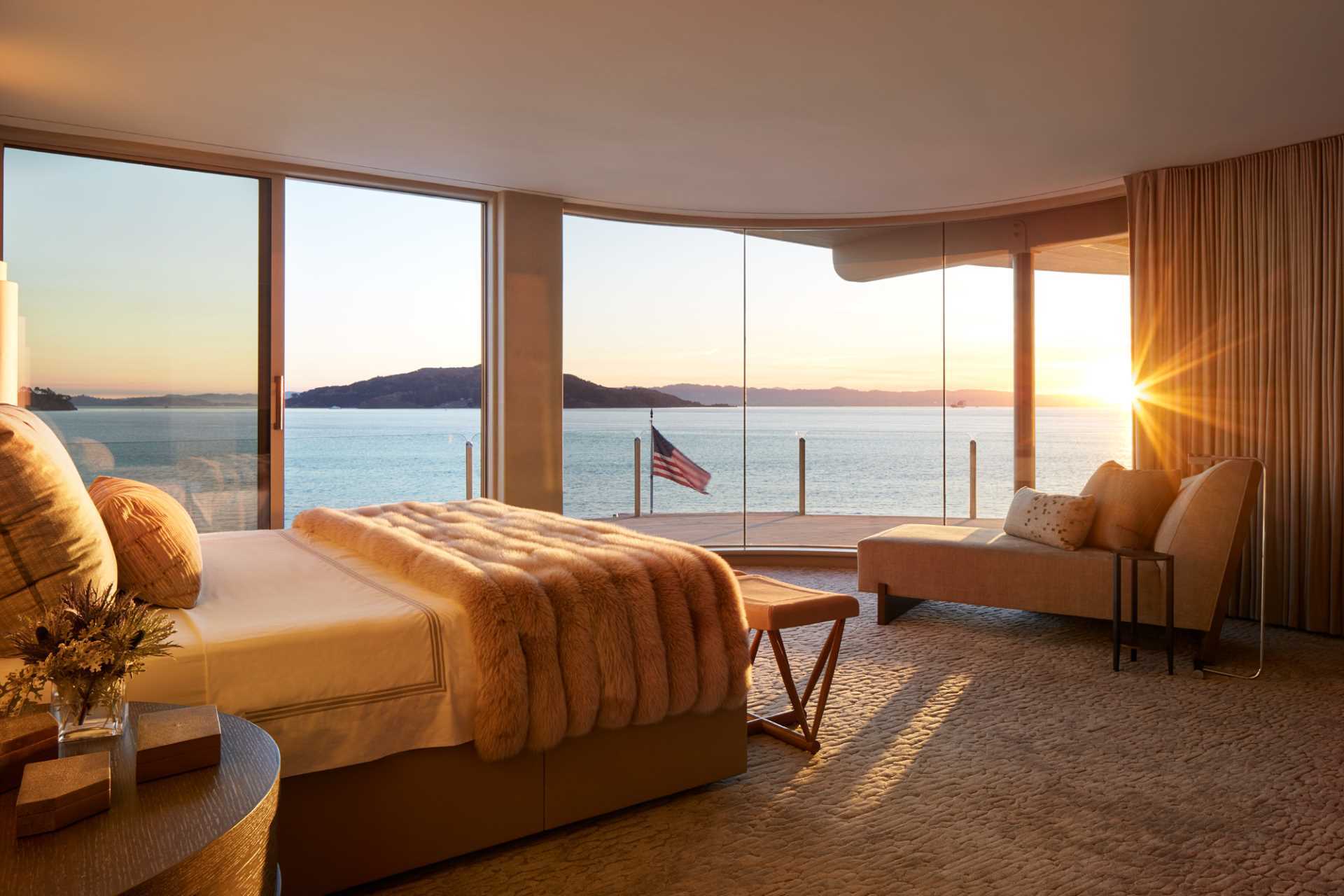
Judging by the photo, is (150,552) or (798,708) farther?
(798,708)

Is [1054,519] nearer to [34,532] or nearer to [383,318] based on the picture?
[34,532]

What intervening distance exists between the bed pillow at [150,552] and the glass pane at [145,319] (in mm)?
3015

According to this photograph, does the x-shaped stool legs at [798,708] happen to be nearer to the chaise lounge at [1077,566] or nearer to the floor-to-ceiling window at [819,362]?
the chaise lounge at [1077,566]

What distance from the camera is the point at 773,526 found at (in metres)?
7.91

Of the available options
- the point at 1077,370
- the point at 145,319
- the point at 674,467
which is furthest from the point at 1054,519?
the point at 145,319

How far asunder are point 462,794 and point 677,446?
5881mm

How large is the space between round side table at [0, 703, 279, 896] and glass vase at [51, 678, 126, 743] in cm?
2

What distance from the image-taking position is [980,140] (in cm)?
482

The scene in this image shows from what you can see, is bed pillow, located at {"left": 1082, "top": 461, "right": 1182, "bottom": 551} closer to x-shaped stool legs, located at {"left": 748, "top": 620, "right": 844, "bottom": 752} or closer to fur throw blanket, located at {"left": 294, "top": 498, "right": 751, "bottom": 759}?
x-shaped stool legs, located at {"left": 748, "top": 620, "right": 844, "bottom": 752}

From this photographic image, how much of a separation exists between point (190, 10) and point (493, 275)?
2.84 metres

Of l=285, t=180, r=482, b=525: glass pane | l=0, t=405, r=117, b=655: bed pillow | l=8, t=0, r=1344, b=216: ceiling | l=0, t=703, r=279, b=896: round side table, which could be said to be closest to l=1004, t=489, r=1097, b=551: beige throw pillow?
l=8, t=0, r=1344, b=216: ceiling

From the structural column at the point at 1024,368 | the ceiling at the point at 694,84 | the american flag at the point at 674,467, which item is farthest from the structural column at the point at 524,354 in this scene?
the structural column at the point at 1024,368

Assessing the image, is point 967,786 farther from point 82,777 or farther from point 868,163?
point 868,163

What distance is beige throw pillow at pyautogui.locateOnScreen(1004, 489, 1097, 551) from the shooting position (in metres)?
4.59
